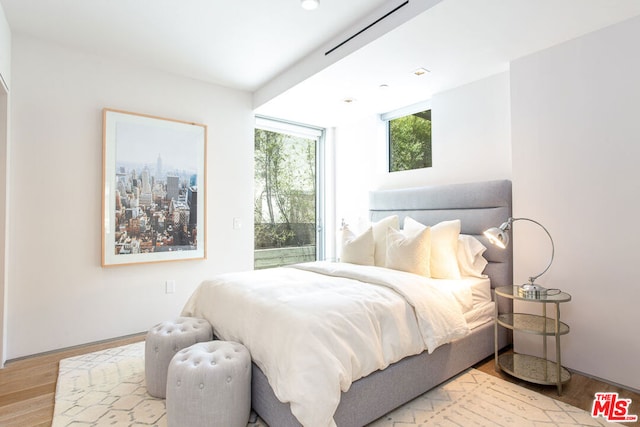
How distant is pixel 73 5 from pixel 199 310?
7.97ft

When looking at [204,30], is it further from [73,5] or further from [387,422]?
[387,422]

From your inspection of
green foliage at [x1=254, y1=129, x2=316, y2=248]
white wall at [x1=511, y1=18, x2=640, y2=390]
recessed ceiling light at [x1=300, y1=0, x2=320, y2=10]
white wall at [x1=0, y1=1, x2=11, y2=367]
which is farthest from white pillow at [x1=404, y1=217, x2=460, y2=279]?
white wall at [x1=0, y1=1, x2=11, y2=367]

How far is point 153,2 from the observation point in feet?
7.59

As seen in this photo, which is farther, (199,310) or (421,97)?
(421,97)

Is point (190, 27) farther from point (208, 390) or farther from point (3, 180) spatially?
point (208, 390)

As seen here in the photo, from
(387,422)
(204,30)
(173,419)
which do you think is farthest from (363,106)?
(173,419)

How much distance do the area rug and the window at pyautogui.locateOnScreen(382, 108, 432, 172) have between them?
2.35 metres

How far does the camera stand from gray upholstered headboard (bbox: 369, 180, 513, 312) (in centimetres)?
281

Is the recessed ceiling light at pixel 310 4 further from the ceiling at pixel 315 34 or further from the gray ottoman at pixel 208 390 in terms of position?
the gray ottoman at pixel 208 390

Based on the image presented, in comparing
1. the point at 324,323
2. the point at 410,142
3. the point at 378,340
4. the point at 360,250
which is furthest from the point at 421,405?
the point at 410,142

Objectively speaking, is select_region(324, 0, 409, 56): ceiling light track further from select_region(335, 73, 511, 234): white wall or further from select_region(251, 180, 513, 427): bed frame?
select_region(251, 180, 513, 427): bed frame

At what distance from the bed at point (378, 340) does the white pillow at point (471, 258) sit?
0.08 metres

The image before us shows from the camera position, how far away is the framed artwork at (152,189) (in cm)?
309

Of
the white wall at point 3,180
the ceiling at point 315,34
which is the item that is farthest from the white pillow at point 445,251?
the white wall at point 3,180
